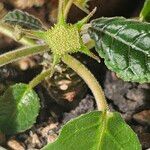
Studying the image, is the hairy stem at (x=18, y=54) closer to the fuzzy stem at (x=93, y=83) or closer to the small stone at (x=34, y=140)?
the fuzzy stem at (x=93, y=83)

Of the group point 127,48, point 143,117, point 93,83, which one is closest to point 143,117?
point 143,117

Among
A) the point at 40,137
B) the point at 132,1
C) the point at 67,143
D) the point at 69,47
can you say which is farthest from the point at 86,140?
the point at 132,1

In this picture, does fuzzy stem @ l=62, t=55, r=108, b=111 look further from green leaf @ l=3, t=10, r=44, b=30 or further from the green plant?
green leaf @ l=3, t=10, r=44, b=30

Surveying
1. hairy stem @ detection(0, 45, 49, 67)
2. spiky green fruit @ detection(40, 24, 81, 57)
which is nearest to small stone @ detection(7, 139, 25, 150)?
hairy stem @ detection(0, 45, 49, 67)

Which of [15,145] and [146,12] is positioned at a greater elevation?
[146,12]

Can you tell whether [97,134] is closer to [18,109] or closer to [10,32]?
[18,109]

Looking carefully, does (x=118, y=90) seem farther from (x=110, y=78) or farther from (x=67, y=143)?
(x=67, y=143)
